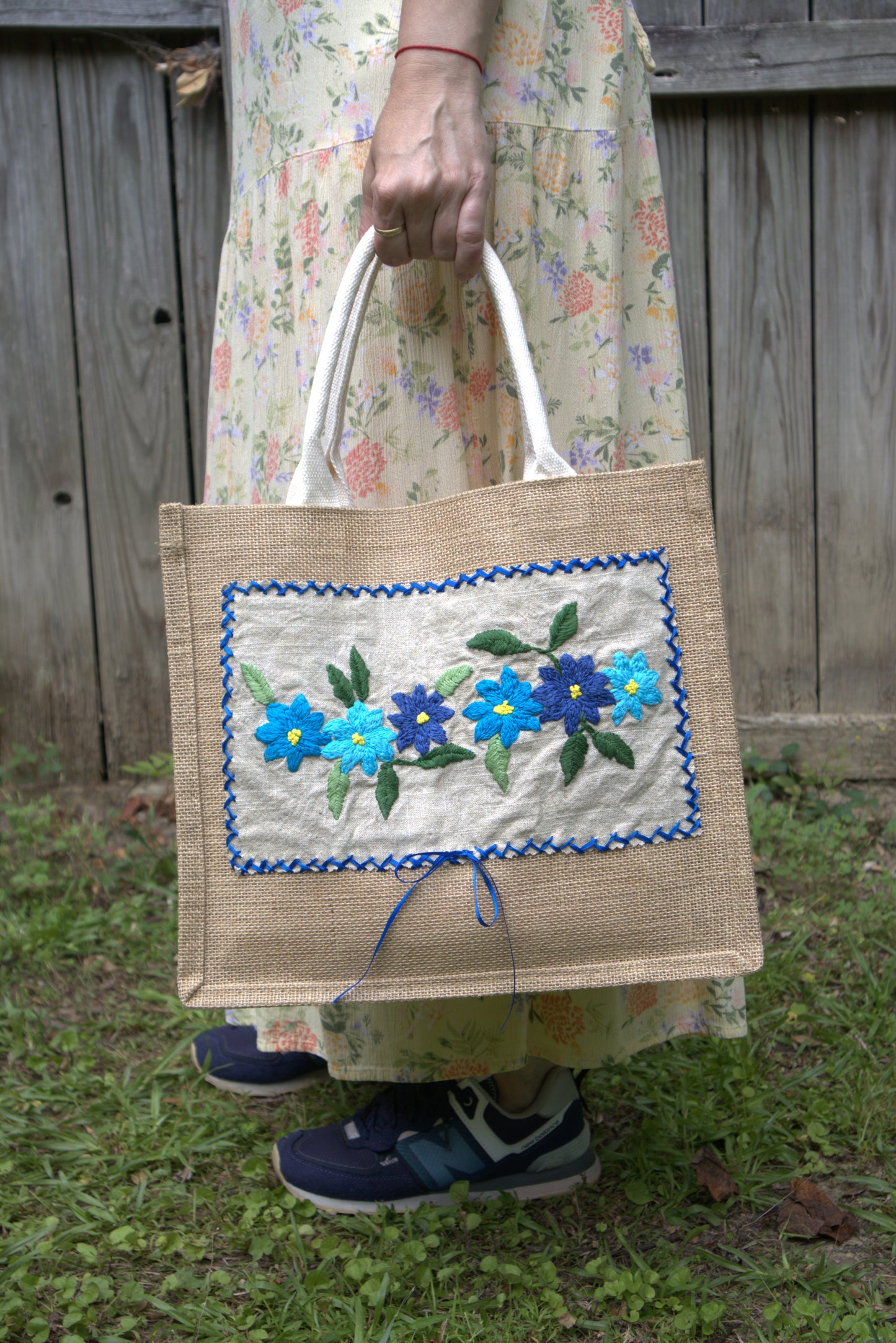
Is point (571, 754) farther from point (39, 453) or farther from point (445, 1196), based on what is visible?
point (39, 453)

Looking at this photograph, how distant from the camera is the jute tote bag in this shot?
3.17 ft

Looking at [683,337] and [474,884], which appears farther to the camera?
[683,337]

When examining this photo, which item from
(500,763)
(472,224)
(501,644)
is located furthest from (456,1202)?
(472,224)

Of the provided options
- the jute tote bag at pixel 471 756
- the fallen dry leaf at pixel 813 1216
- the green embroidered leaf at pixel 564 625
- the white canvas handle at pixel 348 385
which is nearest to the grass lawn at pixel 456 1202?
the fallen dry leaf at pixel 813 1216

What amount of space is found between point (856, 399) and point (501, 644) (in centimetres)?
177

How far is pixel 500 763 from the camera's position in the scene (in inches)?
37.9

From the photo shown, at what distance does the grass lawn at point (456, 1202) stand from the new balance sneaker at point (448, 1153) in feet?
0.10

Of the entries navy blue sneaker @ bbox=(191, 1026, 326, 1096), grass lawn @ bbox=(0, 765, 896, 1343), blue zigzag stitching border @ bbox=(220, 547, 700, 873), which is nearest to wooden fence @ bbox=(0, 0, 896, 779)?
grass lawn @ bbox=(0, 765, 896, 1343)

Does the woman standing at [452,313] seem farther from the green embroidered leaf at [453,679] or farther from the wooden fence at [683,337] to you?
the wooden fence at [683,337]

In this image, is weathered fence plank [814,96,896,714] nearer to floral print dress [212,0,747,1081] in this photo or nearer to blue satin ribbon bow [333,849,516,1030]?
floral print dress [212,0,747,1081]

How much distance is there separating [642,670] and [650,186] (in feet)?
2.30

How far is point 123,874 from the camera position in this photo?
Answer: 2.25 m

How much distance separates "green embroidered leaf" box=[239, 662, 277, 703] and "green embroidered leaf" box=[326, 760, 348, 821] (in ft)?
0.31

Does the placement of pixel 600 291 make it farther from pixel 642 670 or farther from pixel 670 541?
pixel 642 670
